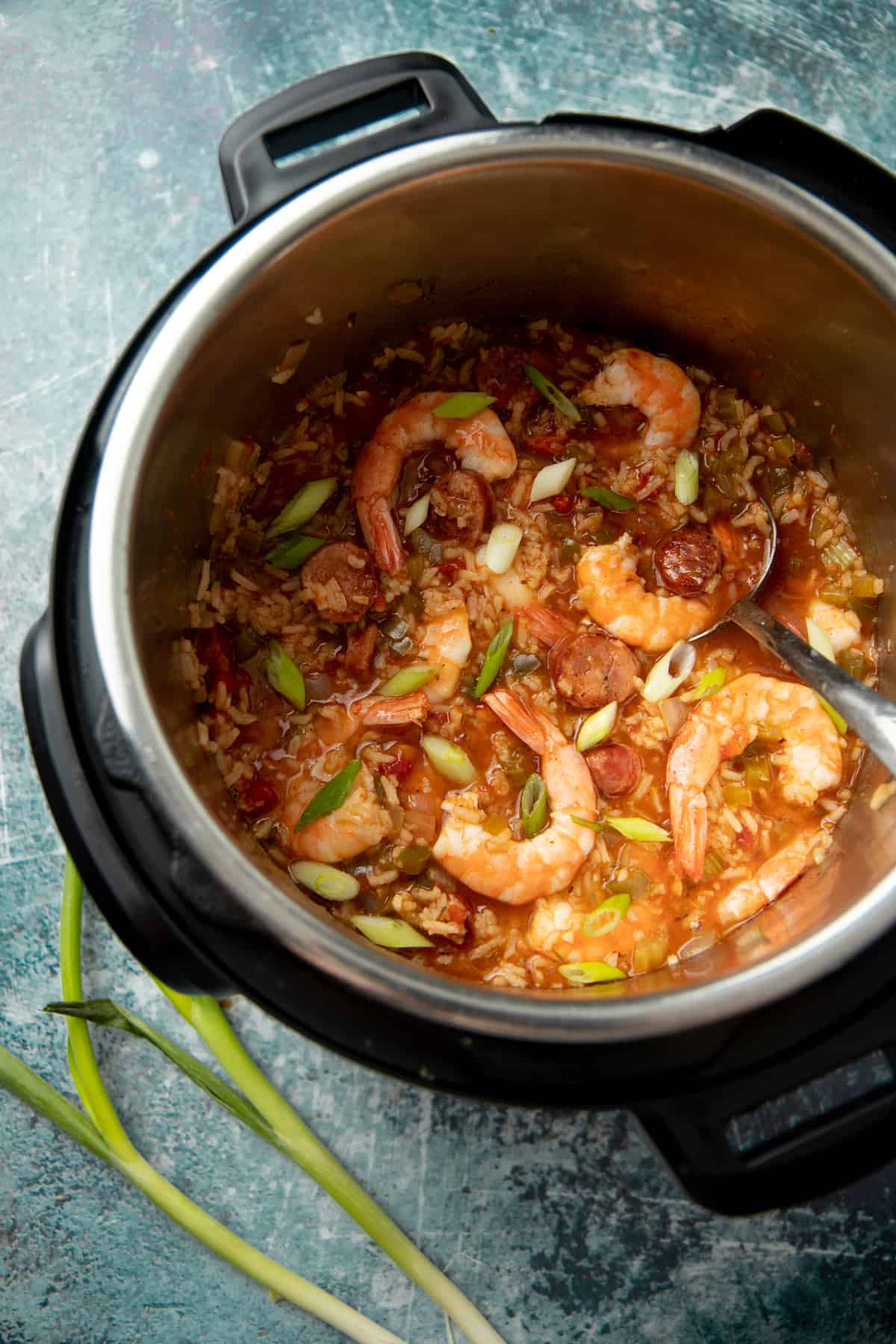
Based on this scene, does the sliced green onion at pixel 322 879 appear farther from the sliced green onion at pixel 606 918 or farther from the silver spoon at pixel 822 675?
the silver spoon at pixel 822 675

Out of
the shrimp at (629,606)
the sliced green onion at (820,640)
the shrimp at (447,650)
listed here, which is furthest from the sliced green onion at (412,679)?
the sliced green onion at (820,640)

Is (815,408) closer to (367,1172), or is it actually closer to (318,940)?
(318,940)

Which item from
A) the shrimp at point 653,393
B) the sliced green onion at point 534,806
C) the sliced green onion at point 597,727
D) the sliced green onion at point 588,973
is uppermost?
the shrimp at point 653,393

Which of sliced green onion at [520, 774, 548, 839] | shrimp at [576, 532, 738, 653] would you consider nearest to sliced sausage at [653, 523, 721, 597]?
shrimp at [576, 532, 738, 653]

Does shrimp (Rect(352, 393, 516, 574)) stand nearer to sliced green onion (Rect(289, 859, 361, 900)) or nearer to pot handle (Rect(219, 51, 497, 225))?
pot handle (Rect(219, 51, 497, 225))

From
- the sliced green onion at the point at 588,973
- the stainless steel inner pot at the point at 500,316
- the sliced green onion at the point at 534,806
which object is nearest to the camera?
Result: the stainless steel inner pot at the point at 500,316

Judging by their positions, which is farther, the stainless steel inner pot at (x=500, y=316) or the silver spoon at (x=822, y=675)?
the silver spoon at (x=822, y=675)
